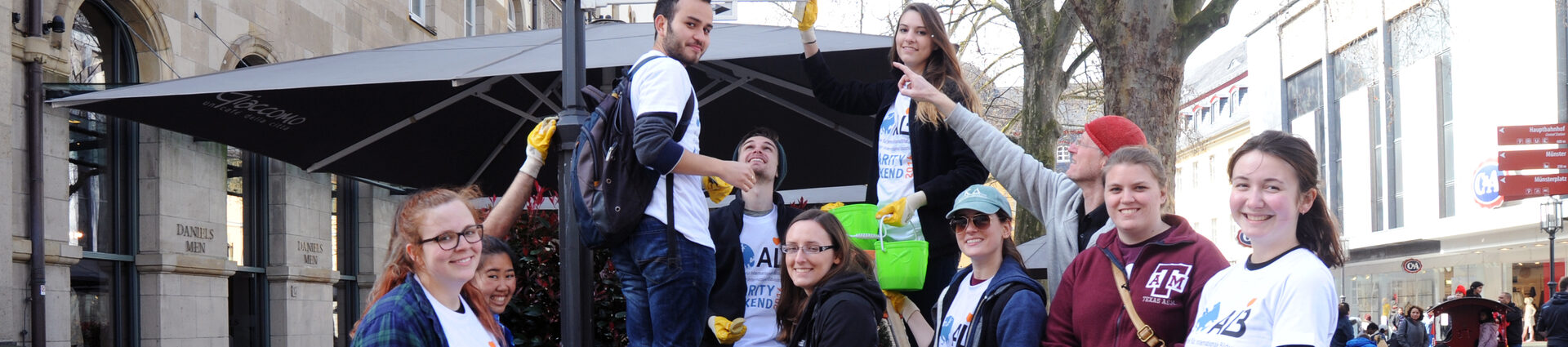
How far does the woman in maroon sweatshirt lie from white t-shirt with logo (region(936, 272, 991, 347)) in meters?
0.34

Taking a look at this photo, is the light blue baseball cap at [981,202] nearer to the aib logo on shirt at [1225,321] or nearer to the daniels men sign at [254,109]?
the aib logo on shirt at [1225,321]

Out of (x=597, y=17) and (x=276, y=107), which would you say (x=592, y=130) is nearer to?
(x=276, y=107)

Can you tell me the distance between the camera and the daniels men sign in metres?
7.86

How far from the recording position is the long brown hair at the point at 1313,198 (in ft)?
10.7

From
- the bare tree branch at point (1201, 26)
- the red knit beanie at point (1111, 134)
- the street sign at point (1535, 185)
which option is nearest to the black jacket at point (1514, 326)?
the street sign at point (1535, 185)

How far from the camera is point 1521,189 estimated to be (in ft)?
70.3

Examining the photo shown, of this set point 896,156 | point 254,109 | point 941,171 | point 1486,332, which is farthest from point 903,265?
point 1486,332

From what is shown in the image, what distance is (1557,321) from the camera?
14102 mm

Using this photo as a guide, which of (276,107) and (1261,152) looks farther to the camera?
(276,107)

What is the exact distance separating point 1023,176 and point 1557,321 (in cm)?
1157

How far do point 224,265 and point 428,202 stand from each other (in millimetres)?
11201

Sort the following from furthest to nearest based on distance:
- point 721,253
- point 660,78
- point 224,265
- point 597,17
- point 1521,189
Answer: point 1521,189 < point 224,265 < point 597,17 < point 721,253 < point 660,78

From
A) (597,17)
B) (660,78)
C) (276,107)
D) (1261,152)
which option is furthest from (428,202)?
(597,17)

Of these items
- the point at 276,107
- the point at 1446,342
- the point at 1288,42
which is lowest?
the point at 1446,342
